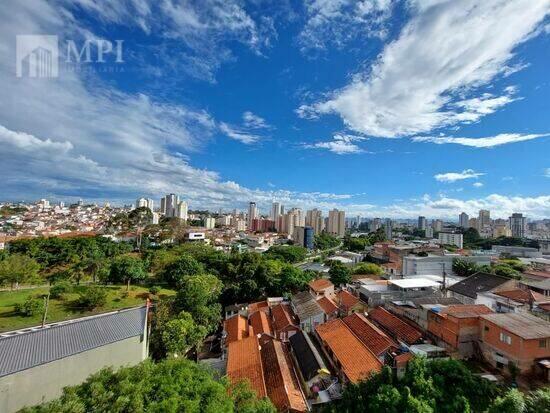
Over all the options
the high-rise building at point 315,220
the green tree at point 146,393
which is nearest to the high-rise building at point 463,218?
the high-rise building at point 315,220

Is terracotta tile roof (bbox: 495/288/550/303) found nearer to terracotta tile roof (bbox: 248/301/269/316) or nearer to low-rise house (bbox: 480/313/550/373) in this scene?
low-rise house (bbox: 480/313/550/373)

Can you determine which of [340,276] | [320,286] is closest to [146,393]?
[320,286]

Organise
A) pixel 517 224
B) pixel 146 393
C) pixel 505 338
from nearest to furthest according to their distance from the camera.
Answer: pixel 146 393, pixel 505 338, pixel 517 224

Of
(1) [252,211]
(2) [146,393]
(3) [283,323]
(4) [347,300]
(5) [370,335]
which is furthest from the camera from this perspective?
(1) [252,211]

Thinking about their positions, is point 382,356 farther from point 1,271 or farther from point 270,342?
point 1,271

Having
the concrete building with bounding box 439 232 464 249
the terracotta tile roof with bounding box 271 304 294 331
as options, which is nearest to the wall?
the terracotta tile roof with bounding box 271 304 294 331

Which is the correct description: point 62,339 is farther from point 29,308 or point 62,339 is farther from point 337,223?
point 337,223
